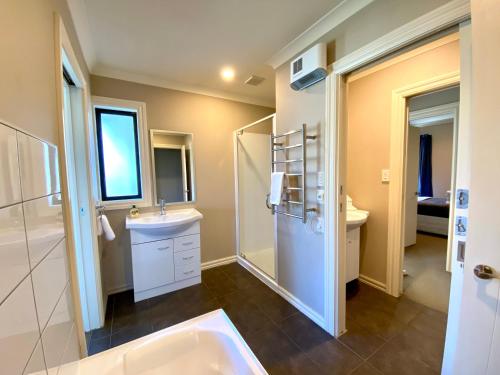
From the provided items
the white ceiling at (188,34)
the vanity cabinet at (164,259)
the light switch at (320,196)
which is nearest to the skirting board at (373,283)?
the light switch at (320,196)

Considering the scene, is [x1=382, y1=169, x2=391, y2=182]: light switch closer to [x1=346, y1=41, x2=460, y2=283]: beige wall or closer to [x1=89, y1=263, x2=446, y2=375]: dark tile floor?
[x1=346, y1=41, x2=460, y2=283]: beige wall

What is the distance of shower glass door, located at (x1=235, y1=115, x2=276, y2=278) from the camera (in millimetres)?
2924

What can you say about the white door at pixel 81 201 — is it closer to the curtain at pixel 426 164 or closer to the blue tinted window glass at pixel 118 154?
the blue tinted window glass at pixel 118 154

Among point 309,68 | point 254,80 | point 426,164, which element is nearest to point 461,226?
point 309,68

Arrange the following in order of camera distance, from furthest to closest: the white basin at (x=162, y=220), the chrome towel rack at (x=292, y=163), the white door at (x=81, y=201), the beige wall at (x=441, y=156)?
the beige wall at (x=441, y=156), the white basin at (x=162, y=220), the chrome towel rack at (x=292, y=163), the white door at (x=81, y=201)

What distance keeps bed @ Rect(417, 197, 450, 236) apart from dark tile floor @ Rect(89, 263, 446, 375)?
9.18ft

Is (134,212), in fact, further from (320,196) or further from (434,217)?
(434,217)

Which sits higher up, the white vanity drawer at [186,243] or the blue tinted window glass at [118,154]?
the blue tinted window glass at [118,154]

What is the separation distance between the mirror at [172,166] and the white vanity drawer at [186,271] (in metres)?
0.79

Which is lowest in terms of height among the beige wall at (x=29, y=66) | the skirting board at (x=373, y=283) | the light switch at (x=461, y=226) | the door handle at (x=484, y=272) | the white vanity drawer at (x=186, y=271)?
the skirting board at (x=373, y=283)

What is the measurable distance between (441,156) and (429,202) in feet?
5.48

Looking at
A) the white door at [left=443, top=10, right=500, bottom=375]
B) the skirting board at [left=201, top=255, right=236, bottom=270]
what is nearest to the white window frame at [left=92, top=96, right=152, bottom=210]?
the skirting board at [left=201, top=255, right=236, bottom=270]

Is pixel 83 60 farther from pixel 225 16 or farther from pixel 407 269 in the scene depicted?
pixel 407 269

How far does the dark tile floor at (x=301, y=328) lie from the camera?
141cm
